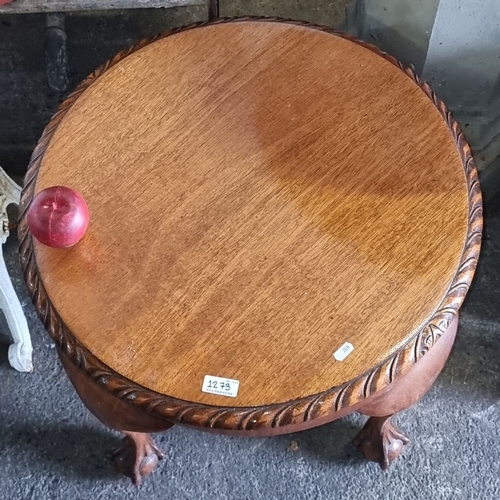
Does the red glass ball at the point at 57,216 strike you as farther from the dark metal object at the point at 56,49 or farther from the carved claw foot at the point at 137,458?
the dark metal object at the point at 56,49

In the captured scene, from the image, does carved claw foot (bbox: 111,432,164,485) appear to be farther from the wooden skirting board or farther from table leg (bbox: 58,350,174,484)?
the wooden skirting board

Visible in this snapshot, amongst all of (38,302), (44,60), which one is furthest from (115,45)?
(38,302)

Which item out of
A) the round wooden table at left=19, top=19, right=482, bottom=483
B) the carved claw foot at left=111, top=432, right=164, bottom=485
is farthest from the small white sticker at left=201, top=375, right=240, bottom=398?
the carved claw foot at left=111, top=432, right=164, bottom=485

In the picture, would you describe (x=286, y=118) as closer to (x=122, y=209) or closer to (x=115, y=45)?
(x=122, y=209)

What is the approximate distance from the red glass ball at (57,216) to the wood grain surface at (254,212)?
0.09ft

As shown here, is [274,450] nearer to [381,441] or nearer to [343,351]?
[381,441]

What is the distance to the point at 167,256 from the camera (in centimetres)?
82

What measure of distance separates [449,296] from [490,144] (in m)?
0.56

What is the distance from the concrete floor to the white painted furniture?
4cm

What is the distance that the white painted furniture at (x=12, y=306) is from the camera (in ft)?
3.63

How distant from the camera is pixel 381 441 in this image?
1.13m

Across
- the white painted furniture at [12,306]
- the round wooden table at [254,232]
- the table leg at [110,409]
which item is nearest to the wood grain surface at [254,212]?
the round wooden table at [254,232]

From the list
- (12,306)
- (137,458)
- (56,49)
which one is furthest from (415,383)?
(56,49)

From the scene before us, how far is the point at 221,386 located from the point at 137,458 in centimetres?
44
